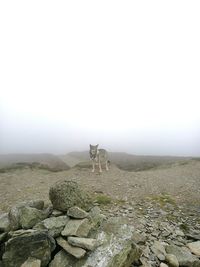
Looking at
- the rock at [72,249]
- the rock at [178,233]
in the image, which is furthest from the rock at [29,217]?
the rock at [178,233]

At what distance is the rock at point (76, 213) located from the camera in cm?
1095

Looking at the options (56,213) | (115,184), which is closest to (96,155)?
(115,184)

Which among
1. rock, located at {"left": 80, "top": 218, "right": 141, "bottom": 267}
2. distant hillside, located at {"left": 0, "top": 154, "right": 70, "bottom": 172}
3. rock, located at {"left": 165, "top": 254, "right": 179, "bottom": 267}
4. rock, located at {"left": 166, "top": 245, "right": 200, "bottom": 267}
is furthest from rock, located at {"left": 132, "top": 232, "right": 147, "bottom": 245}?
distant hillside, located at {"left": 0, "top": 154, "right": 70, "bottom": 172}

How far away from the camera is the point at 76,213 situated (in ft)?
36.2

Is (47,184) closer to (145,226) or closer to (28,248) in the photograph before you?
(145,226)

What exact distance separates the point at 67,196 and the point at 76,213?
107 cm

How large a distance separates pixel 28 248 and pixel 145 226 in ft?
21.6

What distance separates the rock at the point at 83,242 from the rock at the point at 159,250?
3128 mm

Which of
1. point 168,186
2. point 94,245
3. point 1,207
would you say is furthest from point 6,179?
point 94,245

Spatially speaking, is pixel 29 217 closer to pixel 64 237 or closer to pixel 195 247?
pixel 64 237

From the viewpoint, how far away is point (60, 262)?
30.6 feet

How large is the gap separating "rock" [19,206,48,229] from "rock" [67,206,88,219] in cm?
143

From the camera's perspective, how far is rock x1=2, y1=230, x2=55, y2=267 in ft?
31.1

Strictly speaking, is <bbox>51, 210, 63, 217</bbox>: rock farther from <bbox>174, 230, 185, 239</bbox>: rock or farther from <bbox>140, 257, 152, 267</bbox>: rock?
<bbox>174, 230, 185, 239</bbox>: rock
